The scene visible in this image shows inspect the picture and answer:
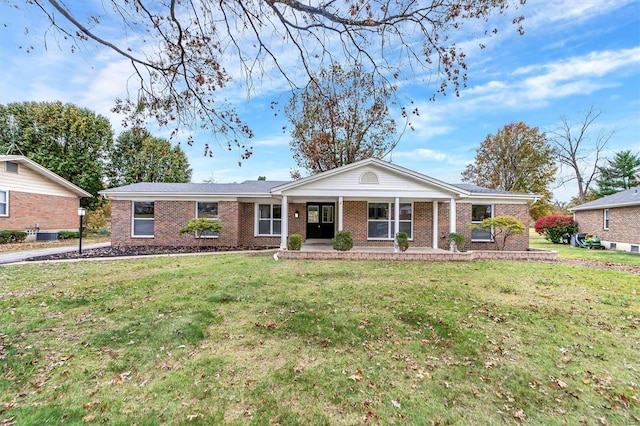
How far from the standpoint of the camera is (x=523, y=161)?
30125mm

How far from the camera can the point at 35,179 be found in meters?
18.8

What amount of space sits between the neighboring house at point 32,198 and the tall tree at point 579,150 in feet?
138

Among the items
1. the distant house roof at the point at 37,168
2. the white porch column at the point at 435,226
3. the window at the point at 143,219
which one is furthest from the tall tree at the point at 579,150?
the distant house roof at the point at 37,168

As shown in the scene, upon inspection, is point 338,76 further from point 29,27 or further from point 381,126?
point 381,126


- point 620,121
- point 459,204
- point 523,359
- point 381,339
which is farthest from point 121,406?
point 620,121

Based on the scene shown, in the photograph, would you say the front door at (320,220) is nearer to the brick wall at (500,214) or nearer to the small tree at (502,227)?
the brick wall at (500,214)

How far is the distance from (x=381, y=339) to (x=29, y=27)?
6876mm

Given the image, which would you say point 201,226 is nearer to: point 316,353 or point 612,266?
point 316,353

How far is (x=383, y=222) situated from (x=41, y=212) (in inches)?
830

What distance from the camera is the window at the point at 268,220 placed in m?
16.0

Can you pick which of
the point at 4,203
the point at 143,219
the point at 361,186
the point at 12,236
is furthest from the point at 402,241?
the point at 4,203

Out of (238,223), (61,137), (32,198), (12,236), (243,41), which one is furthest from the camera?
(61,137)

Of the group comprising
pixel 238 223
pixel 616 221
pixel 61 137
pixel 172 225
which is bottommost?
pixel 172 225

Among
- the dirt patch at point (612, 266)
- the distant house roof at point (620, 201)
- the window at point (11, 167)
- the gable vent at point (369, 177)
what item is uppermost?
the window at point (11, 167)
